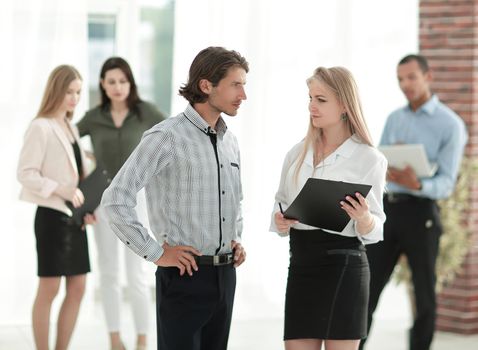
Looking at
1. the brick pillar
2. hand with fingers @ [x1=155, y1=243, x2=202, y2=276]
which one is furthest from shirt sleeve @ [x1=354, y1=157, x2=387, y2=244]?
the brick pillar

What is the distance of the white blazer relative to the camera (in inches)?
195

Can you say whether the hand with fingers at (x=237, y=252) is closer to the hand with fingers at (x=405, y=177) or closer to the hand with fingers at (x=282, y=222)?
the hand with fingers at (x=282, y=222)

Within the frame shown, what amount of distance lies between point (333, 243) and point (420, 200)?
1.86 meters

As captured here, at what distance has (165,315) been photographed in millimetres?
3281

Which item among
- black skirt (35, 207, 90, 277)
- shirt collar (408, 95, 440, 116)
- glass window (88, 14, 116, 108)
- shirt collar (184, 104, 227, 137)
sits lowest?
black skirt (35, 207, 90, 277)

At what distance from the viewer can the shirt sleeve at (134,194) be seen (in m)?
3.15

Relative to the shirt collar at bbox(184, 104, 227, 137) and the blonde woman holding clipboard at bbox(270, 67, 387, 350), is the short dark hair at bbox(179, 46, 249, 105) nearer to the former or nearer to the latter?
the shirt collar at bbox(184, 104, 227, 137)

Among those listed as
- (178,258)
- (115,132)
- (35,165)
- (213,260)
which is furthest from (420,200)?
(178,258)

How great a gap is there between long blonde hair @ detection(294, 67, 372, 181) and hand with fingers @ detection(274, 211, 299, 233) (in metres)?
0.18

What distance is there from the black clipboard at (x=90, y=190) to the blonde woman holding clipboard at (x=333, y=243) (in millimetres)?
1651

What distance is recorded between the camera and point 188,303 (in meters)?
3.27

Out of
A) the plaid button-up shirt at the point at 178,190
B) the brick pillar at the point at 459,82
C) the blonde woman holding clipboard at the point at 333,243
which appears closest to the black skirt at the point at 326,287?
the blonde woman holding clipboard at the point at 333,243

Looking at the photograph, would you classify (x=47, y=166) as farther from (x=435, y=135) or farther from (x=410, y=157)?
(x=435, y=135)

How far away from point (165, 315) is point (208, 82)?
31.7 inches
